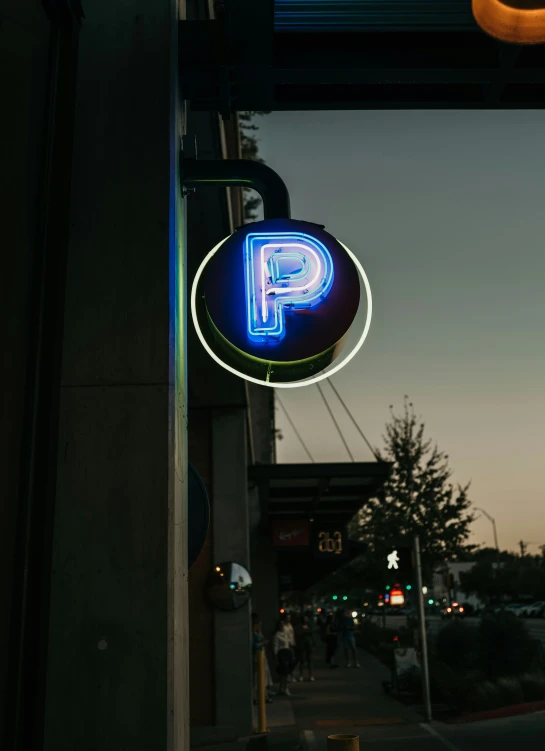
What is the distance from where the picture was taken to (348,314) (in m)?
4.97

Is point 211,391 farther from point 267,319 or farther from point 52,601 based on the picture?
Result: point 52,601

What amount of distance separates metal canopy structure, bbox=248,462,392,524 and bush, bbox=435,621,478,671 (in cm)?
363

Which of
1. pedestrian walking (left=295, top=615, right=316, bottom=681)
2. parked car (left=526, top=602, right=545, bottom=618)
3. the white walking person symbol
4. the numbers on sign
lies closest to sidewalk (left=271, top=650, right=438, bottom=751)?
pedestrian walking (left=295, top=615, right=316, bottom=681)

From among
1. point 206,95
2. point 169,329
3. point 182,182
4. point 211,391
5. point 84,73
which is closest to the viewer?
point 169,329

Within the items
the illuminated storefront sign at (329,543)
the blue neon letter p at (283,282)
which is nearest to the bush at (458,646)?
the illuminated storefront sign at (329,543)

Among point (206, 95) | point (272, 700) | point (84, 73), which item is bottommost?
point (272, 700)

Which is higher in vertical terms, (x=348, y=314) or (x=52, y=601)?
(x=348, y=314)

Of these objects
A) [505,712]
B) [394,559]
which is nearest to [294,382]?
[394,559]

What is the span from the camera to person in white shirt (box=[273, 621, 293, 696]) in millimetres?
16672

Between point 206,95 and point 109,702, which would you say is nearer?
point 109,702

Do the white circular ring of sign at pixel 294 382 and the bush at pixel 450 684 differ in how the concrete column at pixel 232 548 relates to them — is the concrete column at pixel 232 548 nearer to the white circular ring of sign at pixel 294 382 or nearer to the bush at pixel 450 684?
the bush at pixel 450 684

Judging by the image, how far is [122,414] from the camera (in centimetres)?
417

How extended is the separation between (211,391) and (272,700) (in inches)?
286

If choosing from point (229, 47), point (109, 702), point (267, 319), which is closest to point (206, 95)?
point (229, 47)
